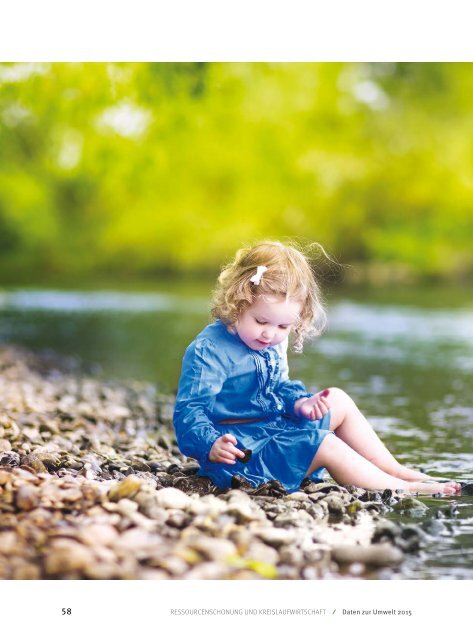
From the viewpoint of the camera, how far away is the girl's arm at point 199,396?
2441mm

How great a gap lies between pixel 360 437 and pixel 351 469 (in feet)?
0.54

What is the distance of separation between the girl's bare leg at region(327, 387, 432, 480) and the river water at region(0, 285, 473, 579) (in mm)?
191

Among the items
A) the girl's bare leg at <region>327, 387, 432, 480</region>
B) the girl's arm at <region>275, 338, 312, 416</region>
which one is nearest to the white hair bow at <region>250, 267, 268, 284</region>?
the girl's arm at <region>275, 338, 312, 416</region>

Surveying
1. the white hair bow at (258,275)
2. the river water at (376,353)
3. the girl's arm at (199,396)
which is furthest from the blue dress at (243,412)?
the river water at (376,353)

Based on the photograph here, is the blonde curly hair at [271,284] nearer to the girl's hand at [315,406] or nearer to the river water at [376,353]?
the girl's hand at [315,406]

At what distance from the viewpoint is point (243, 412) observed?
8.63ft

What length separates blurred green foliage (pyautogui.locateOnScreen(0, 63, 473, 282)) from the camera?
42.1 feet

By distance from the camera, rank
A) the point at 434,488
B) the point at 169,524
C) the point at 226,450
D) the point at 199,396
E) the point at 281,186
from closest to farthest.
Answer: the point at 169,524 → the point at 226,450 → the point at 199,396 → the point at 434,488 → the point at 281,186

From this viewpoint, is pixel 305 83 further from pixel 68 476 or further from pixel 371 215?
pixel 68 476

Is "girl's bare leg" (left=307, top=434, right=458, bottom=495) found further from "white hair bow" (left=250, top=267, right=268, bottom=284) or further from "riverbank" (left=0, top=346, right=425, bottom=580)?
"white hair bow" (left=250, top=267, right=268, bottom=284)

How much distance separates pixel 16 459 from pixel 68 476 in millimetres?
245

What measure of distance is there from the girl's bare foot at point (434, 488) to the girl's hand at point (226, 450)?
0.57 metres

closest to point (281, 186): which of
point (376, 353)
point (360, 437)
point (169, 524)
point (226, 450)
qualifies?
point (376, 353)

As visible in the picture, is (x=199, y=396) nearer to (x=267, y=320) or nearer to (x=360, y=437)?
(x=267, y=320)
